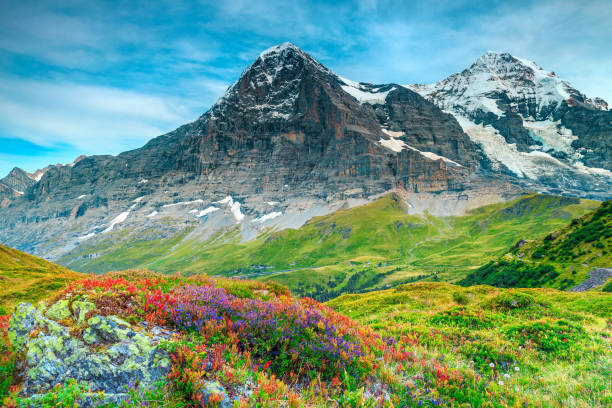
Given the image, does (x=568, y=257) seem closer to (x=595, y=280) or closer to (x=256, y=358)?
(x=595, y=280)

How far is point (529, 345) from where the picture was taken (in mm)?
10789

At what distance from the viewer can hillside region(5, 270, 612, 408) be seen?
239 inches

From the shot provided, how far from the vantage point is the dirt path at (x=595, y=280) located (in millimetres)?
47556

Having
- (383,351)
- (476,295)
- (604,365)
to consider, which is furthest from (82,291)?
(476,295)

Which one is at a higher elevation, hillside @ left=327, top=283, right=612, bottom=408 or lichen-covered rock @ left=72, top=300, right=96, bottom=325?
lichen-covered rock @ left=72, top=300, right=96, bottom=325

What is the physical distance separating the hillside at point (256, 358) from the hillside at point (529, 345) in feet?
0.18

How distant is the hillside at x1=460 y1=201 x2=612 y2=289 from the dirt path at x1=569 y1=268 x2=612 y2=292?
33 cm

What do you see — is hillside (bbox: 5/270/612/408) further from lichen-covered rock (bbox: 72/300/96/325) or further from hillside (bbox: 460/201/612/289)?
hillside (bbox: 460/201/612/289)

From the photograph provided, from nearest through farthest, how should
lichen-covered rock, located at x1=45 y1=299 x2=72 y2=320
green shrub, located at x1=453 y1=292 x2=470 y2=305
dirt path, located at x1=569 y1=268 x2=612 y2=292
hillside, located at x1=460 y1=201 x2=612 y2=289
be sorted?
1. lichen-covered rock, located at x1=45 y1=299 x2=72 y2=320
2. green shrub, located at x1=453 y1=292 x2=470 y2=305
3. dirt path, located at x1=569 y1=268 x2=612 y2=292
4. hillside, located at x1=460 y1=201 x2=612 y2=289

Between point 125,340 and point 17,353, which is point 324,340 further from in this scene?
point 17,353

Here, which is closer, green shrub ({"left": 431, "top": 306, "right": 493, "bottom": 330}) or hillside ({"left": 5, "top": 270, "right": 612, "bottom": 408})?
hillside ({"left": 5, "top": 270, "right": 612, "bottom": 408})

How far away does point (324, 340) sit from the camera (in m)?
8.94

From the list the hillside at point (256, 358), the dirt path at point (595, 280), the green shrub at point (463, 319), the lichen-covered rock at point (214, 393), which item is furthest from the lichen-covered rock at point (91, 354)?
the dirt path at point (595, 280)

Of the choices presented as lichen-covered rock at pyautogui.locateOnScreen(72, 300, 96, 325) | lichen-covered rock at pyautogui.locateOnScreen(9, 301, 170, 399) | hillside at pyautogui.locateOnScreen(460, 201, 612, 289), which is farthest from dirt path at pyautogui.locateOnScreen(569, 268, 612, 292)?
lichen-covered rock at pyautogui.locateOnScreen(72, 300, 96, 325)
